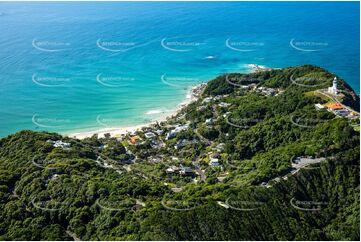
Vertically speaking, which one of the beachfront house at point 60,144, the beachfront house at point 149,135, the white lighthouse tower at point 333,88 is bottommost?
the beachfront house at point 149,135

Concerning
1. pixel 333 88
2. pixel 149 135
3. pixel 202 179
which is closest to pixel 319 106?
pixel 333 88

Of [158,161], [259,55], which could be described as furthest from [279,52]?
[158,161]

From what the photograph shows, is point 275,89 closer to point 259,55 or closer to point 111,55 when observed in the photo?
point 259,55

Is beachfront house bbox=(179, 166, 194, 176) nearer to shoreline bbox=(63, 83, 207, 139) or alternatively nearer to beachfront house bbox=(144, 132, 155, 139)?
beachfront house bbox=(144, 132, 155, 139)

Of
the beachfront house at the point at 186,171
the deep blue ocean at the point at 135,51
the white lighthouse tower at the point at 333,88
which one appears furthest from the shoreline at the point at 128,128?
the white lighthouse tower at the point at 333,88

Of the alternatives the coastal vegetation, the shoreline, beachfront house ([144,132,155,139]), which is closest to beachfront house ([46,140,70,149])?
the coastal vegetation

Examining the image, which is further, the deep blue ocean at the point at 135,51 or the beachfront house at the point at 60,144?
the deep blue ocean at the point at 135,51

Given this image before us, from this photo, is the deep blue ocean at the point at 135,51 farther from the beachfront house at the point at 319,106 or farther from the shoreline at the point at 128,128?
the beachfront house at the point at 319,106
